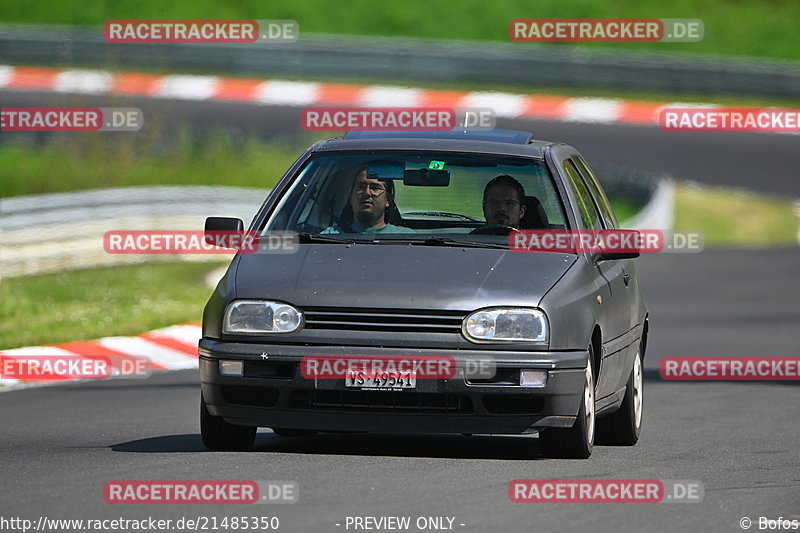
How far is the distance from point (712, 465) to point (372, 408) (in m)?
1.79

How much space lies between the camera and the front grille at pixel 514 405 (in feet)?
26.6

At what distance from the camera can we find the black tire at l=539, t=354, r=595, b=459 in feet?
27.3

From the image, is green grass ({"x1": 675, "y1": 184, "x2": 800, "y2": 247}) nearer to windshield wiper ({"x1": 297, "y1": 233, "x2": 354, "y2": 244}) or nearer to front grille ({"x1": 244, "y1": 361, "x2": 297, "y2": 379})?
windshield wiper ({"x1": 297, "y1": 233, "x2": 354, "y2": 244})

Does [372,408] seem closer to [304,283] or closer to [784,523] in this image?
[304,283]

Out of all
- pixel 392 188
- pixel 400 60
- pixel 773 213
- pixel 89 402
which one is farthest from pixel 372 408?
pixel 400 60

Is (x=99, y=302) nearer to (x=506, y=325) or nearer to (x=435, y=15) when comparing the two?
(x=506, y=325)

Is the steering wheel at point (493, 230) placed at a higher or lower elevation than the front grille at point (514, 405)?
higher

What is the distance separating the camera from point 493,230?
8.87m

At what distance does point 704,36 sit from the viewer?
144 ft

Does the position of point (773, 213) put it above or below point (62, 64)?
below

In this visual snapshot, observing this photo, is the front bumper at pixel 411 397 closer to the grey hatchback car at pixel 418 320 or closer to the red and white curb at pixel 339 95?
the grey hatchback car at pixel 418 320

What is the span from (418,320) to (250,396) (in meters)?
0.89

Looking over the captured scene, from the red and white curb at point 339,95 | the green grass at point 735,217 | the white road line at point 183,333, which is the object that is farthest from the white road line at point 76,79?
the white road line at point 183,333

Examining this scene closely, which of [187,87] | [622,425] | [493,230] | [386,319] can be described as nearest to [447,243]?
[493,230]
